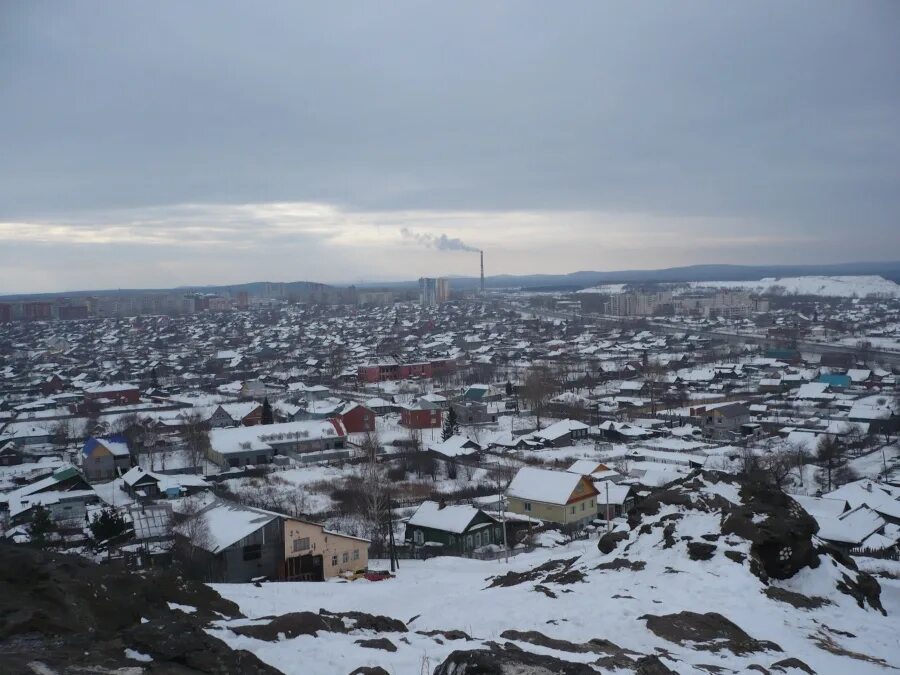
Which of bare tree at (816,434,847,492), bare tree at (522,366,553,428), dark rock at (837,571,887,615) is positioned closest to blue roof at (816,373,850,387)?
bare tree at (816,434,847,492)

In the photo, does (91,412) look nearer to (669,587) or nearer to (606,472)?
(606,472)

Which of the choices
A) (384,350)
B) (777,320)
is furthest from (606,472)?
(777,320)

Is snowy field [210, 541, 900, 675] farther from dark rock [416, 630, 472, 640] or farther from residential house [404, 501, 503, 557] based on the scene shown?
residential house [404, 501, 503, 557]

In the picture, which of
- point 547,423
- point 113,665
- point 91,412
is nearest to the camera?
point 113,665

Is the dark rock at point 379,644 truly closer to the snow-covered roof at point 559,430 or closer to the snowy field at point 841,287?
the snow-covered roof at point 559,430

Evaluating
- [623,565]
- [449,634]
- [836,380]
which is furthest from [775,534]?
[836,380]

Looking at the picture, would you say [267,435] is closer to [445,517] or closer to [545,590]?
[445,517]
